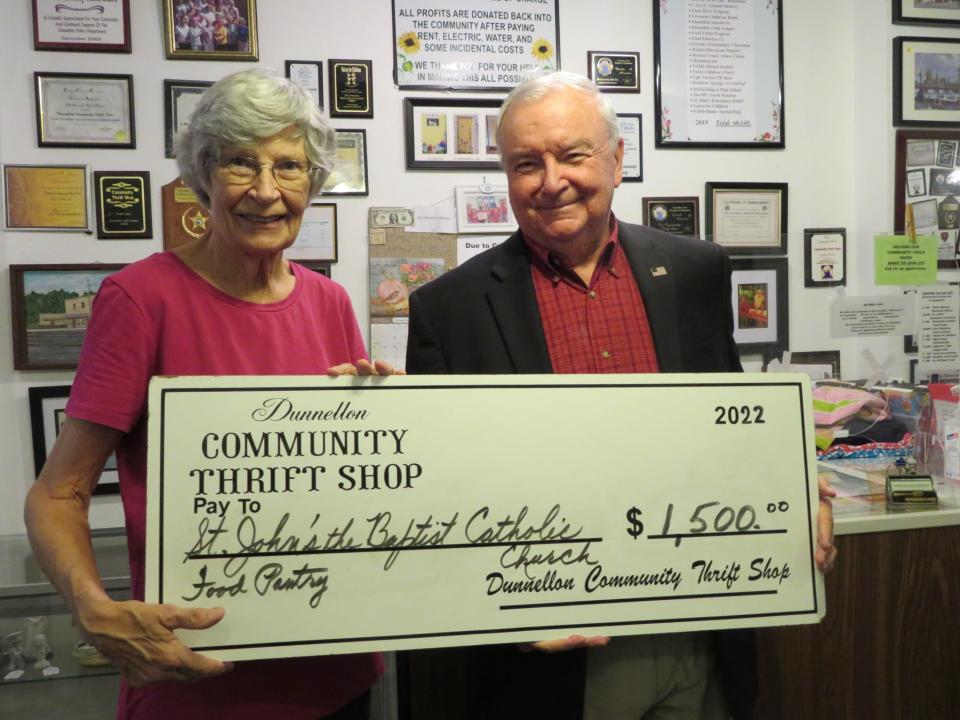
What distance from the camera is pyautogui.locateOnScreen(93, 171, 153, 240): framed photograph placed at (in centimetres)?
210

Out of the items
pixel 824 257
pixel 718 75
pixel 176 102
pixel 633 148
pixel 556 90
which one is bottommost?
pixel 824 257

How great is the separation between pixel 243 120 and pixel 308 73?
4.40 ft

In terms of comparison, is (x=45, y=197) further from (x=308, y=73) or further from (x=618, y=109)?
(x=618, y=109)

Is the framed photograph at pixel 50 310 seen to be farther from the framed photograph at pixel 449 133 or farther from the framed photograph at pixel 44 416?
the framed photograph at pixel 449 133

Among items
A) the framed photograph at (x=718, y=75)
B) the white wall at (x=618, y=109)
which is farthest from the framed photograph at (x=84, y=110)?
the framed photograph at (x=718, y=75)

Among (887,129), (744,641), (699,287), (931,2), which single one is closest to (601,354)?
(699,287)

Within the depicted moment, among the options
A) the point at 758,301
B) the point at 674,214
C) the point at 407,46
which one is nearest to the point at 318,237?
the point at 407,46

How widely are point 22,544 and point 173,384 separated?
139 cm

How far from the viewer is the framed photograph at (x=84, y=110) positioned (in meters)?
2.06

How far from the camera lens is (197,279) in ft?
3.37

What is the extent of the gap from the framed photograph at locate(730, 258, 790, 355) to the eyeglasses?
1546 millimetres

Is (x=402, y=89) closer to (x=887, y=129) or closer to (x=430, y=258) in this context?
(x=430, y=258)

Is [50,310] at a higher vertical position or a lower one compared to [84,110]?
lower

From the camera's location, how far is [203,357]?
3.29 ft
